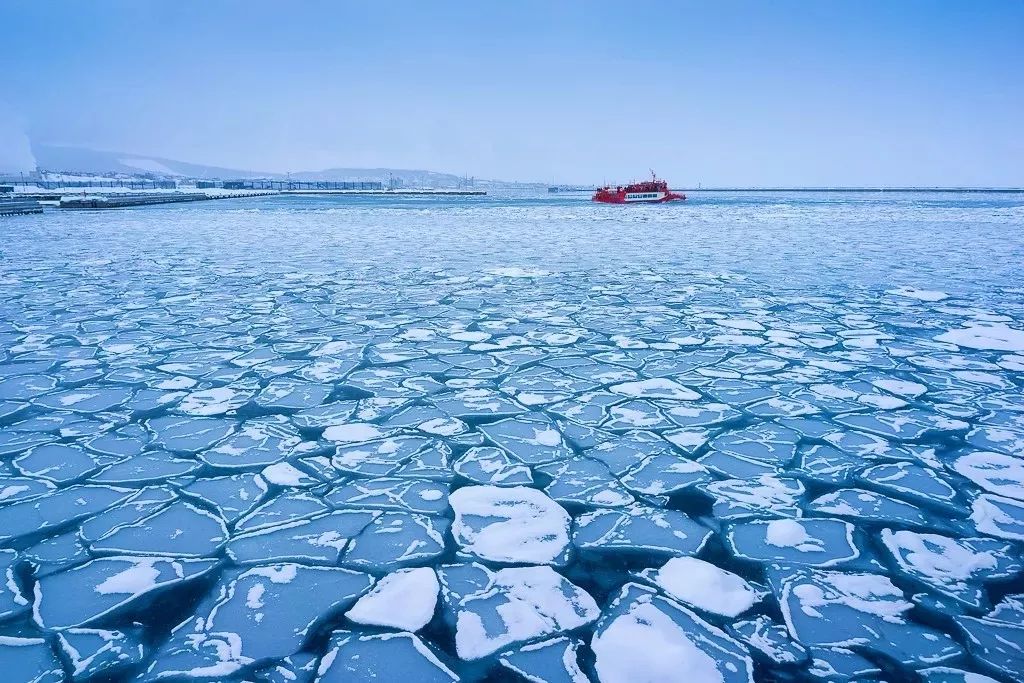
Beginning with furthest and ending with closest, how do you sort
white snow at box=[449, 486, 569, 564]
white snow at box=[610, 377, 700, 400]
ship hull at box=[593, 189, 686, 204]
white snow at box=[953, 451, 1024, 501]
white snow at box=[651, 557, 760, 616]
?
1. ship hull at box=[593, 189, 686, 204]
2. white snow at box=[610, 377, 700, 400]
3. white snow at box=[953, 451, 1024, 501]
4. white snow at box=[449, 486, 569, 564]
5. white snow at box=[651, 557, 760, 616]

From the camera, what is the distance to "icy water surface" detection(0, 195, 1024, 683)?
144 cm

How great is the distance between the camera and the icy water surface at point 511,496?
1.44 metres

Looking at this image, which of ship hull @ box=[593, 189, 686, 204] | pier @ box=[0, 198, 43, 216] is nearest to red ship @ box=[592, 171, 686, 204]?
ship hull @ box=[593, 189, 686, 204]

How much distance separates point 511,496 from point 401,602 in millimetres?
640

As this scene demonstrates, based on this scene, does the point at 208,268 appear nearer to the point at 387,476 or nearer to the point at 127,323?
the point at 127,323

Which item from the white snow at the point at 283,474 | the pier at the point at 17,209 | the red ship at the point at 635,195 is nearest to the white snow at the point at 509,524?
the white snow at the point at 283,474

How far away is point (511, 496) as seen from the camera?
6.98ft

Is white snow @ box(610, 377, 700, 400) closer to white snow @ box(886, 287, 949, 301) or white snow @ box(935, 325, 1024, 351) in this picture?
white snow @ box(935, 325, 1024, 351)

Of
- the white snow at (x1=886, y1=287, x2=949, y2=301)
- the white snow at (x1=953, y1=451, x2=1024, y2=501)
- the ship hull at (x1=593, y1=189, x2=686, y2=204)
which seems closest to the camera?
the white snow at (x1=953, y1=451, x2=1024, y2=501)

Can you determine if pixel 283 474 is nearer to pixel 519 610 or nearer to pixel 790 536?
pixel 519 610

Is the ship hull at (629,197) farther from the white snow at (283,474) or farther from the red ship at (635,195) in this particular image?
the white snow at (283,474)

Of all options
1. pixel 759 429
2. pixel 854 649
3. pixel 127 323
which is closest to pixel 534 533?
pixel 854 649

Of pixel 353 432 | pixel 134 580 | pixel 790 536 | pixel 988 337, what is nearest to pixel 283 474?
pixel 353 432

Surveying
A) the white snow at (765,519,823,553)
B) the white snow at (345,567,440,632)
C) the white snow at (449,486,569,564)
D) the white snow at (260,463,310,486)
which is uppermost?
the white snow at (765,519,823,553)
